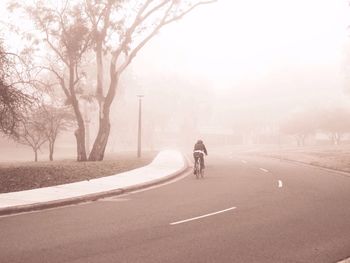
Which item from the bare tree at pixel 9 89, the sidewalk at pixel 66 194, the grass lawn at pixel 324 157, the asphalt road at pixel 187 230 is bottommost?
the asphalt road at pixel 187 230

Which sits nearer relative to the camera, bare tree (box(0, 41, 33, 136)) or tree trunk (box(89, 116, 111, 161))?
bare tree (box(0, 41, 33, 136))

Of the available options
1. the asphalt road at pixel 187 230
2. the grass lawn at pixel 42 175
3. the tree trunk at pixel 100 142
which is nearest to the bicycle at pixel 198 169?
the grass lawn at pixel 42 175

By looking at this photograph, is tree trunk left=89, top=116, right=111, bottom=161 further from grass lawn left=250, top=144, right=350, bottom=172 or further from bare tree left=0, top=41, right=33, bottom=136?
grass lawn left=250, top=144, right=350, bottom=172

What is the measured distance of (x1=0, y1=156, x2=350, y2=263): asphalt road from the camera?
278 inches

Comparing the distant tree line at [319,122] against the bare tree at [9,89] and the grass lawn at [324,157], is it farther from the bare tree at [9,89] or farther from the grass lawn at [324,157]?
the bare tree at [9,89]

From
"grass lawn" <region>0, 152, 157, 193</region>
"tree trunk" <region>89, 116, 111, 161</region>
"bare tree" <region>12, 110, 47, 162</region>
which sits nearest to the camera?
"grass lawn" <region>0, 152, 157, 193</region>

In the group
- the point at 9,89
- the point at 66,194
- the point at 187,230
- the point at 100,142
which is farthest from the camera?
the point at 100,142

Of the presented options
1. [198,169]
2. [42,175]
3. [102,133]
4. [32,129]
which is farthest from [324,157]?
[42,175]

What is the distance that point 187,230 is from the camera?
8.84m

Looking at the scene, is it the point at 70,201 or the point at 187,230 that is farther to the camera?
the point at 70,201

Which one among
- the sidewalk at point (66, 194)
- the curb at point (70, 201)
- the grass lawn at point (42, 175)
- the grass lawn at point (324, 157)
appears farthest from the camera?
the grass lawn at point (324, 157)

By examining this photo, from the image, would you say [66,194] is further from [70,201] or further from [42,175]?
[42,175]

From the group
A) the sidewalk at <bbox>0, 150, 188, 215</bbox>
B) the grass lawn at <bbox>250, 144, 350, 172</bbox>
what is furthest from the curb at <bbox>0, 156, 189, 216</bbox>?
the grass lawn at <bbox>250, 144, 350, 172</bbox>

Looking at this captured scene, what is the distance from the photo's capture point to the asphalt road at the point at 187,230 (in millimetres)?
7059
